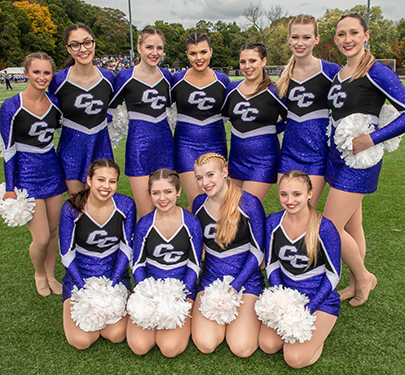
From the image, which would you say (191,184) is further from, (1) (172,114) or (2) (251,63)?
(2) (251,63)

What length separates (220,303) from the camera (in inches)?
80.5

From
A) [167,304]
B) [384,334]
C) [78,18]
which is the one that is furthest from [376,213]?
[78,18]

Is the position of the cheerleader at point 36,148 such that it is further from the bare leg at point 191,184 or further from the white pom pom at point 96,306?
the bare leg at point 191,184

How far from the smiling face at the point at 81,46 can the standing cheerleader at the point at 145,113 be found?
258 millimetres

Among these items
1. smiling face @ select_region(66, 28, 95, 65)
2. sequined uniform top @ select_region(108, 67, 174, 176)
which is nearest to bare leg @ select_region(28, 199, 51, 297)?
sequined uniform top @ select_region(108, 67, 174, 176)

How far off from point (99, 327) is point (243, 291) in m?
0.88

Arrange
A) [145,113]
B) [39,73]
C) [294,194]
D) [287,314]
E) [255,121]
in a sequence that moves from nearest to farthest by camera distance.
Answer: [287,314]
[294,194]
[39,73]
[255,121]
[145,113]

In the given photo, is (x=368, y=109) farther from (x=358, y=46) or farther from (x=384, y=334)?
(x=384, y=334)

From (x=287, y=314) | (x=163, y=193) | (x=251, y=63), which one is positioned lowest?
(x=287, y=314)

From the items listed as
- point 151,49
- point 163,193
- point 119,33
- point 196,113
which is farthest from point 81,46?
point 119,33

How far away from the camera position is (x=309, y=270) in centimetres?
208

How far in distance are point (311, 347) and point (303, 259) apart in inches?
18.1

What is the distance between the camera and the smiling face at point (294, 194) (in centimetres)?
199

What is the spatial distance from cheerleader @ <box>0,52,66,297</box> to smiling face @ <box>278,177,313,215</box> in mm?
1591
